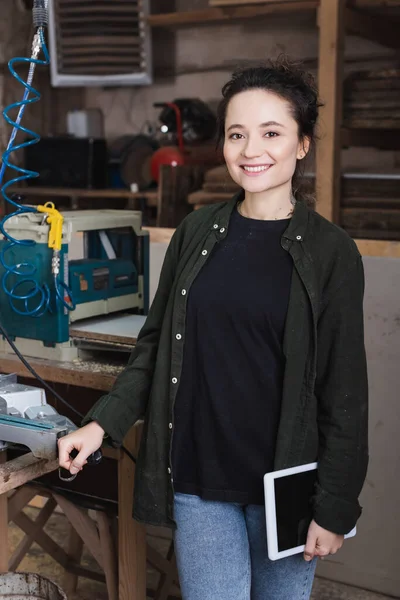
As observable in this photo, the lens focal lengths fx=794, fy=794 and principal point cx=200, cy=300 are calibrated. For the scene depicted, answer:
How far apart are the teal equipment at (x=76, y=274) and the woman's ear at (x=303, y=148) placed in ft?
2.46

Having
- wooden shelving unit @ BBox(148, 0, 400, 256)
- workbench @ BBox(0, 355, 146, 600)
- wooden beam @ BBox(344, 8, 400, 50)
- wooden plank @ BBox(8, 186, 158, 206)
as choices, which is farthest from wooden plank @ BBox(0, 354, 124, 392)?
wooden plank @ BBox(8, 186, 158, 206)

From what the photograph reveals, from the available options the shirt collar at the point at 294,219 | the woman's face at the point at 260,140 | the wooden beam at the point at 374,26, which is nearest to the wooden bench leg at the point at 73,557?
the shirt collar at the point at 294,219

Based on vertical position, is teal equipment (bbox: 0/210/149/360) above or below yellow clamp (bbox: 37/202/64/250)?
below

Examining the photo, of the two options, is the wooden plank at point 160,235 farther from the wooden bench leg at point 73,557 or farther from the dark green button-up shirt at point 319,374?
the dark green button-up shirt at point 319,374

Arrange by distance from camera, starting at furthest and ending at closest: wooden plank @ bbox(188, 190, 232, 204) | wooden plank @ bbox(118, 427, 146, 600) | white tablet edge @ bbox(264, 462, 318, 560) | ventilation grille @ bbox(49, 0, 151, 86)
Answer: ventilation grille @ bbox(49, 0, 151, 86) → wooden plank @ bbox(188, 190, 232, 204) → wooden plank @ bbox(118, 427, 146, 600) → white tablet edge @ bbox(264, 462, 318, 560)

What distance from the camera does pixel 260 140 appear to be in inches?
52.8

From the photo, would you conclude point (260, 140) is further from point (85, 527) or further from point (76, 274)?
point (85, 527)

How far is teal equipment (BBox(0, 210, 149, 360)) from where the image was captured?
1971mm

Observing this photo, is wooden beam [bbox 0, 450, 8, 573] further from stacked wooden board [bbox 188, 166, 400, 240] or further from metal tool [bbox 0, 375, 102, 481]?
stacked wooden board [bbox 188, 166, 400, 240]

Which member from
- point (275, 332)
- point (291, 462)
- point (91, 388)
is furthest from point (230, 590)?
point (91, 388)

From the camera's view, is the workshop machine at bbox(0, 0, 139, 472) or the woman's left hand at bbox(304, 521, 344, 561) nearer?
the woman's left hand at bbox(304, 521, 344, 561)

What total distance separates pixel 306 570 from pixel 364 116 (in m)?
1.95

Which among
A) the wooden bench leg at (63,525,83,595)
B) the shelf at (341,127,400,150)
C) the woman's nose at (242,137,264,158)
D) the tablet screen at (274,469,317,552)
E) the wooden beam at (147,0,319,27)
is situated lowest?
the wooden bench leg at (63,525,83,595)

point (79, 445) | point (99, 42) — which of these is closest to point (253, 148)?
point (79, 445)
